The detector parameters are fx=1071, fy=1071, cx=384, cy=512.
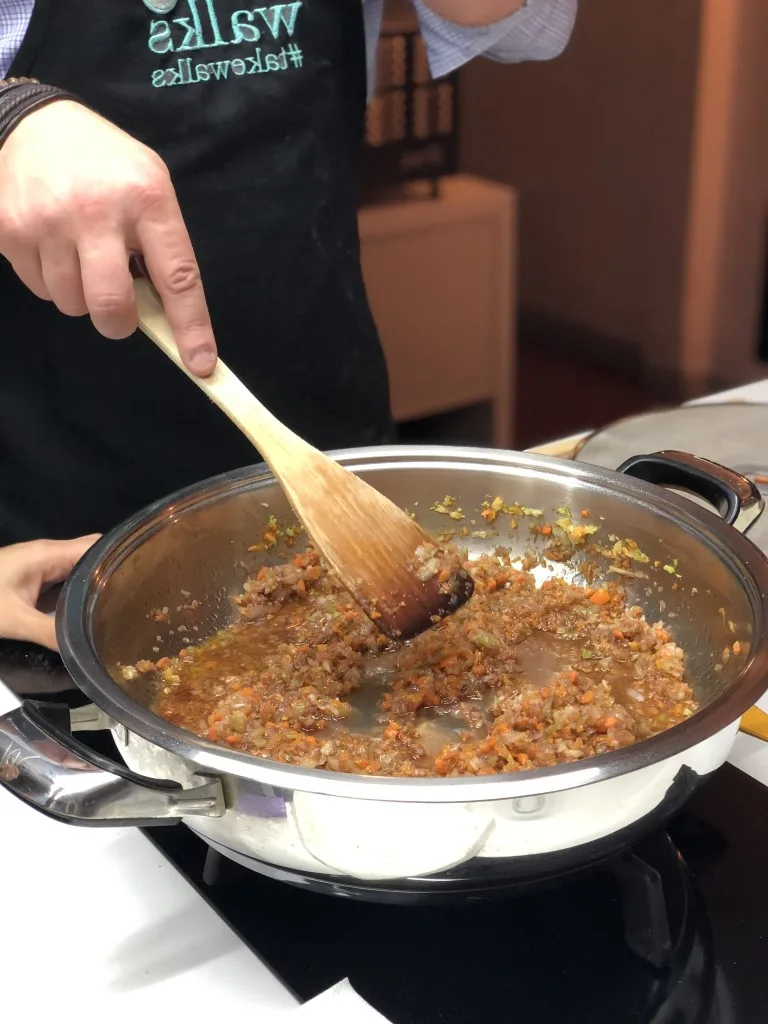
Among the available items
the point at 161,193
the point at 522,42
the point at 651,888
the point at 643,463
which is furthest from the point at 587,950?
the point at 522,42

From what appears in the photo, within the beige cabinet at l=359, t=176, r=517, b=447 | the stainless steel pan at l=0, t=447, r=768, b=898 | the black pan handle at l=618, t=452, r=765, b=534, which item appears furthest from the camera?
the beige cabinet at l=359, t=176, r=517, b=447

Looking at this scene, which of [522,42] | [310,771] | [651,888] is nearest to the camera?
[310,771]

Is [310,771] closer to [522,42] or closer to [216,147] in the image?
[216,147]

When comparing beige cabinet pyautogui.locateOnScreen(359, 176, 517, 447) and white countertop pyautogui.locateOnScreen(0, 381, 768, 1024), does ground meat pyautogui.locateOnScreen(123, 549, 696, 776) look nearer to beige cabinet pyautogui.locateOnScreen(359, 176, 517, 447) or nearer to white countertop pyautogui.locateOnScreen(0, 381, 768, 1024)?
white countertop pyautogui.locateOnScreen(0, 381, 768, 1024)

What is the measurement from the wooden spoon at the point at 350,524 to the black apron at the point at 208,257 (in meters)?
0.42

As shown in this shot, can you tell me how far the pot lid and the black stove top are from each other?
0.49 metres

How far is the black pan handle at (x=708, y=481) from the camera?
0.87 m

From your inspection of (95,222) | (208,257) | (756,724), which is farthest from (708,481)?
(208,257)

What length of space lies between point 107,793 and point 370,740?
0.27 m

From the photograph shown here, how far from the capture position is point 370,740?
81 cm

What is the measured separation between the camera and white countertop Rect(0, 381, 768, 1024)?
0.63m

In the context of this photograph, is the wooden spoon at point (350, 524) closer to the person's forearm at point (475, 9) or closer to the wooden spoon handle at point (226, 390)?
the wooden spoon handle at point (226, 390)

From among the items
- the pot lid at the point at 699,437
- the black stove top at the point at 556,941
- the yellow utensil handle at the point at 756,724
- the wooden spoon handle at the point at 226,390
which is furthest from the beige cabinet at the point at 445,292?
the black stove top at the point at 556,941

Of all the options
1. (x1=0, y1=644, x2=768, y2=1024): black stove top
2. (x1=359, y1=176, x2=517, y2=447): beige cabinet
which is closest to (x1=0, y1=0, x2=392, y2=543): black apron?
(x1=0, y1=644, x2=768, y2=1024): black stove top
